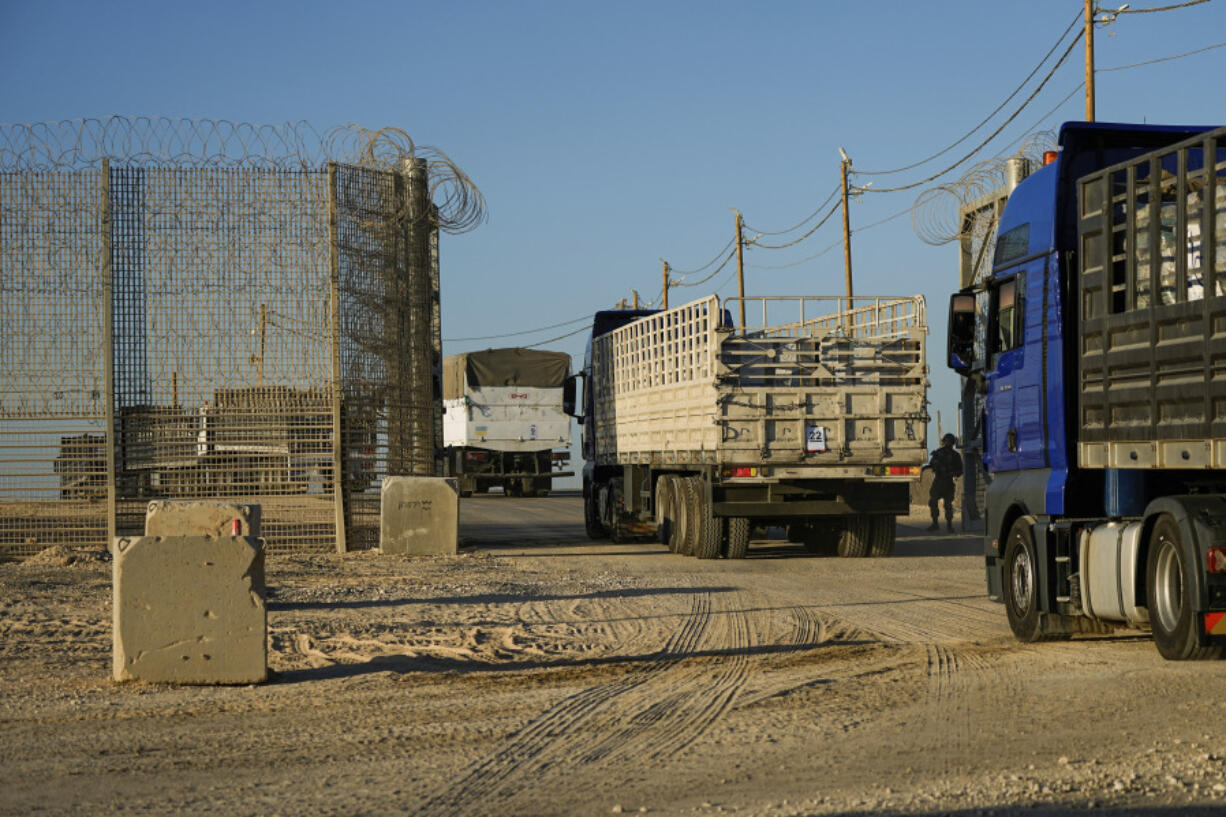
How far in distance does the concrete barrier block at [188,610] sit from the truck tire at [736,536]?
12341mm

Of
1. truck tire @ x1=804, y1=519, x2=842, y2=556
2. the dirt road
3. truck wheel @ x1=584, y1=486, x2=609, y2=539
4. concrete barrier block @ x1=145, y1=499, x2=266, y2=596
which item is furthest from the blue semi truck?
truck wheel @ x1=584, y1=486, x2=609, y2=539

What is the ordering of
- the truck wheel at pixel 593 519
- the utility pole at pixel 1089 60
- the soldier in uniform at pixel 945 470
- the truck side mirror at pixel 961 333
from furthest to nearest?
1. the truck wheel at pixel 593 519
2. the soldier in uniform at pixel 945 470
3. the utility pole at pixel 1089 60
4. the truck side mirror at pixel 961 333

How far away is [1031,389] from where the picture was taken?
11.9 metres

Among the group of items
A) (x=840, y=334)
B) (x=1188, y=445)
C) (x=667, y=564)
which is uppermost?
(x=840, y=334)

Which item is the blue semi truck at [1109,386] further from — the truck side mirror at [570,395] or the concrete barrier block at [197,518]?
the truck side mirror at [570,395]

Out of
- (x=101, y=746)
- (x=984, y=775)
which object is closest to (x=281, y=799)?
(x=101, y=746)

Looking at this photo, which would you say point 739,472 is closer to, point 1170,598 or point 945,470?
point 945,470

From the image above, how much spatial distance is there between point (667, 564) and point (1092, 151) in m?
10.7

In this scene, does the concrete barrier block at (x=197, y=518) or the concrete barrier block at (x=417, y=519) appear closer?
the concrete barrier block at (x=197, y=518)

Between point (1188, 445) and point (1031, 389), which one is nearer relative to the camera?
point (1188, 445)

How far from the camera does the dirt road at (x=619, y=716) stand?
647 centimetres

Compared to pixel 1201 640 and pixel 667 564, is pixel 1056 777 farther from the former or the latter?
pixel 667 564

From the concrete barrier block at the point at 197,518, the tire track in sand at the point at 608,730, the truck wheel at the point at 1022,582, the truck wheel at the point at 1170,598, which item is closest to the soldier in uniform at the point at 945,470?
the truck wheel at the point at 1022,582

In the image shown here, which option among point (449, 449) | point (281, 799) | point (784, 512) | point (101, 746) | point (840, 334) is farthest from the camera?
point (449, 449)
